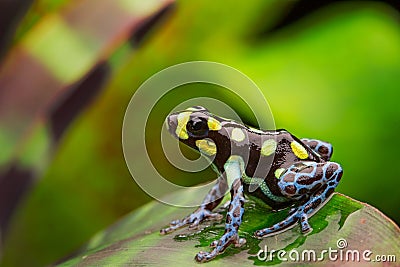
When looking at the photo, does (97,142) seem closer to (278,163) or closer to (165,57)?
(165,57)

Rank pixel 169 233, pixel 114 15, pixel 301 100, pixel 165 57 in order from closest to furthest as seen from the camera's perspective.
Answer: pixel 169 233 → pixel 114 15 → pixel 301 100 → pixel 165 57

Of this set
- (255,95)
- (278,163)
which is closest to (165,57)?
(255,95)

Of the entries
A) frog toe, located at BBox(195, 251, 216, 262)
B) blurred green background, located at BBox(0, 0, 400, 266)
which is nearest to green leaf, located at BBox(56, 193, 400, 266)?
frog toe, located at BBox(195, 251, 216, 262)

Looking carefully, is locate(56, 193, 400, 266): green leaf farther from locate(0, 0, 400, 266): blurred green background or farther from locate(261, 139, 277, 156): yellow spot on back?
locate(0, 0, 400, 266): blurred green background

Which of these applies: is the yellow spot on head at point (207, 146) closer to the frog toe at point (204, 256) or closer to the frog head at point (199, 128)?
the frog head at point (199, 128)

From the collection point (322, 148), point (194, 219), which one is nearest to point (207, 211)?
point (194, 219)
